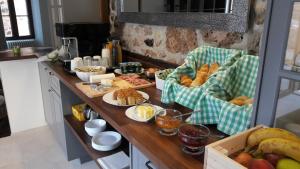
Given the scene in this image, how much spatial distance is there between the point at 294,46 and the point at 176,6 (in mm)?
1102

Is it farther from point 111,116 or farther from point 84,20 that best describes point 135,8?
point 111,116

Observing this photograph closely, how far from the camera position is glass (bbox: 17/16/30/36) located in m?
5.72

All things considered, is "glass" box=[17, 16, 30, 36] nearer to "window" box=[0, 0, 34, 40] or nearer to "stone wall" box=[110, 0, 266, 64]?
"window" box=[0, 0, 34, 40]

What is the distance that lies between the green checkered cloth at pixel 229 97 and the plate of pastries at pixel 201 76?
122 millimetres

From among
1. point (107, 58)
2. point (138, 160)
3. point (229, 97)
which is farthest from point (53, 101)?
point (229, 97)

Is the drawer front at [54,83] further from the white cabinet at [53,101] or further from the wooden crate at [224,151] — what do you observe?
the wooden crate at [224,151]

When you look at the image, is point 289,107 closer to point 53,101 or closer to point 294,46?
point 294,46

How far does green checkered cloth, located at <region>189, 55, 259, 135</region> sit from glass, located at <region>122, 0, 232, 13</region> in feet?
1.21

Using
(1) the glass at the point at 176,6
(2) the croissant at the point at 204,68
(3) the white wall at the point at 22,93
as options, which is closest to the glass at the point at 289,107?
(2) the croissant at the point at 204,68

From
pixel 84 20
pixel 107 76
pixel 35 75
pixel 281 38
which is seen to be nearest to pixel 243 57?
pixel 281 38

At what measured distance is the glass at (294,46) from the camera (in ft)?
2.06

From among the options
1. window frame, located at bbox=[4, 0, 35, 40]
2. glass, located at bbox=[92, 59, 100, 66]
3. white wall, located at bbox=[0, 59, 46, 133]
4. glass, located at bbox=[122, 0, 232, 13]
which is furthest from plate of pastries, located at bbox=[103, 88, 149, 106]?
Answer: window frame, located at bbox=[4, 0, 35, 40]

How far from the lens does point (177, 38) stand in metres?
1.75

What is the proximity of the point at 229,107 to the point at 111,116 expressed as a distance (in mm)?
549
